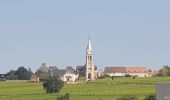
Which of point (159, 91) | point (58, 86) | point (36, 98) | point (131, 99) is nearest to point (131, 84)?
point (58, 86)

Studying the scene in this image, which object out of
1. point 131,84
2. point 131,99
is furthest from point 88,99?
point 131,84

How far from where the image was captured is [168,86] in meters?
33.5

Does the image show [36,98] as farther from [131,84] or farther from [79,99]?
[131,84]

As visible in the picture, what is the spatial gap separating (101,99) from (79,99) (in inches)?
143

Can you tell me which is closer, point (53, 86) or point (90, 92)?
point (90, 92)

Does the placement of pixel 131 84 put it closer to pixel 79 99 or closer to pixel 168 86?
pixel 79 99

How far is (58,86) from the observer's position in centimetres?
11950

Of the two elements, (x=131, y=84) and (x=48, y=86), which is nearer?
(x=48, y=86)

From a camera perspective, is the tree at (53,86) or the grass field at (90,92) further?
the tree at (53,86)

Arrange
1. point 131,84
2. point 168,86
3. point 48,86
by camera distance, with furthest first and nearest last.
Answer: point 131,84
point 48,86
point 168,86

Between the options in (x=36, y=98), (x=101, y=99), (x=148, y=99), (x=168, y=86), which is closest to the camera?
(x=168, y=86)

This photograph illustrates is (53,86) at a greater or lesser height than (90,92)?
greater

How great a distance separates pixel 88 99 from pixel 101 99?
2633mm

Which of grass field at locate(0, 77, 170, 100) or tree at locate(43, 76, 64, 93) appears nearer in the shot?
grass field at locate(0, 77, 170, 100)
